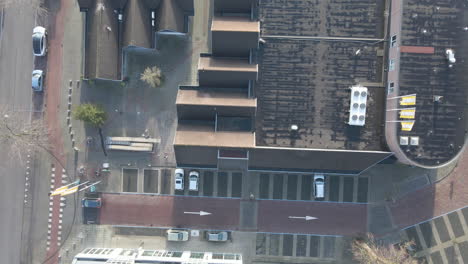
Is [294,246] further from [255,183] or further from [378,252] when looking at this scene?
[378,252]

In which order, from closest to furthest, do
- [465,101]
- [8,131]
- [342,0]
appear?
1. [465,101]
2. [342,0]
3. [8,131]

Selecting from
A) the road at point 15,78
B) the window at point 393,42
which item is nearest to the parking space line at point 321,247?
the window at point 393,42

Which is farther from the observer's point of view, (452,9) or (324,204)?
(324,204)

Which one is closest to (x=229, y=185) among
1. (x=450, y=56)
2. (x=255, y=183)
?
(x=255, y=183)

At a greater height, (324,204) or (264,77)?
(264,77)

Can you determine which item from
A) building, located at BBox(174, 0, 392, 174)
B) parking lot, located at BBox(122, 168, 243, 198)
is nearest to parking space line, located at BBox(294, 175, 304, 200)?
building, located at BBox(174, 0, 392, 174)

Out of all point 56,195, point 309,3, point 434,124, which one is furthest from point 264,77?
point 56,195

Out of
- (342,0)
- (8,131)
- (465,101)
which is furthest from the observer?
(8,131)

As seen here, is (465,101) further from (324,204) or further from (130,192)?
(130,192)
